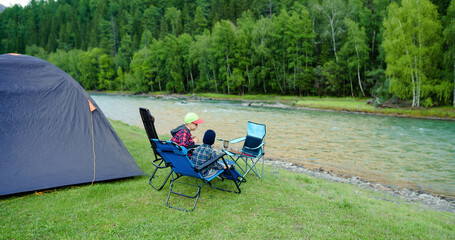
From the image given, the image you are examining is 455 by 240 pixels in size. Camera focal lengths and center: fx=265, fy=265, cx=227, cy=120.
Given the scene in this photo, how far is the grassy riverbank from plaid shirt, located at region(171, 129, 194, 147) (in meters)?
0.98

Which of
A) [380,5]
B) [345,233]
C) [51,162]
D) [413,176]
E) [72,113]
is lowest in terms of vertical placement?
[413,176]

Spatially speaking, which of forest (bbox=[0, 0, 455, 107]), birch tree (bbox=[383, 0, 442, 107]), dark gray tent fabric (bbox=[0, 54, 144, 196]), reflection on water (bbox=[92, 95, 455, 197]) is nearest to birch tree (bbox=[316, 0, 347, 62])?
forest (bbox=[0, 0, 455, 107])

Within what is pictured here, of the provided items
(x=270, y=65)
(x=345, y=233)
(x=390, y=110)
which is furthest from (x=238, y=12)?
(x=345, y=233)

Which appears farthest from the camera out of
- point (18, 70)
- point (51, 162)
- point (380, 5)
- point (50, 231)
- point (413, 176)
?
point (380, 5)

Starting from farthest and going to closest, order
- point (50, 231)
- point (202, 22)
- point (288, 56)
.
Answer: point (202, 22) → point (288, 56) → point (50, 231)

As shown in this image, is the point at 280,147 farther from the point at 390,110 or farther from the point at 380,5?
the point at 380,5

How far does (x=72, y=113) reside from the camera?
571 centimetres

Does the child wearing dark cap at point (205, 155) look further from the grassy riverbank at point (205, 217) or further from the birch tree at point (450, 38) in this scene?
the birch tree at point (450, 38)

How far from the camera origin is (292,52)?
40125 millimetres

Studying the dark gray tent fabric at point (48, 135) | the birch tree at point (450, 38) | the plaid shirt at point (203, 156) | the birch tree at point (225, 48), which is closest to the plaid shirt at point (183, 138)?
the plaid shirt at point (203, 156)

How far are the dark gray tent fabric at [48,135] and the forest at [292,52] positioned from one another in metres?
26.4

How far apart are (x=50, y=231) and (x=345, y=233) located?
4176 mm

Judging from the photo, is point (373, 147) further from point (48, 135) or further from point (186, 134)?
point (48, 135)

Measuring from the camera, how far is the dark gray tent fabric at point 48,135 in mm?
5016
